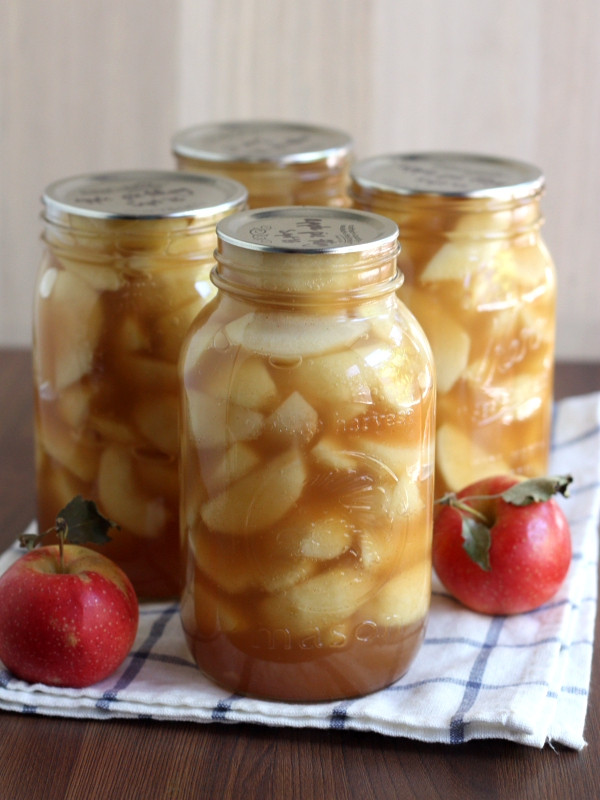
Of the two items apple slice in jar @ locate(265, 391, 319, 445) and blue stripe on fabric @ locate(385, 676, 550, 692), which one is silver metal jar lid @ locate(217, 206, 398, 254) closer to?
apple slice in jar @ locate(265, 391, 319, 445)

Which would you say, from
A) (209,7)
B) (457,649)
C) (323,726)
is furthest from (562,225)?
(323,726)

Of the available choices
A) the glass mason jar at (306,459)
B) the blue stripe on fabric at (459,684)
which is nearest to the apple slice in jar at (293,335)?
the glass mason jar at (306,459)

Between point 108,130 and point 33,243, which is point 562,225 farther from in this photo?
point 33,243

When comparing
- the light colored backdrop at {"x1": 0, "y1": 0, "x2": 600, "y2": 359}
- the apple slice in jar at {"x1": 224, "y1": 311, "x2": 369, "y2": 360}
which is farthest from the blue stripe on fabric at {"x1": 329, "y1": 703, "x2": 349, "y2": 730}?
the light colored backdrop at {"x1": 0, "y1": 0, "x2": 600, "y2": 359}

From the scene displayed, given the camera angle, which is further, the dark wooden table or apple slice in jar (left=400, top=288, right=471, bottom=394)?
apple slice in jar (left=400, top=288, right=471, bottom=394)

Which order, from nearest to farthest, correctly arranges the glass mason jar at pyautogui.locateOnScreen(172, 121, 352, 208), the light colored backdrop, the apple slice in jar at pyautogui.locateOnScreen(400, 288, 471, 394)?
the apple slice in jar at pyautogui.locateOnScreen(400, 288, 471, 394) < the glass mason jar at pyautogui.locateOnScreen(172, 121, 352, 208) < the light colored backdrop

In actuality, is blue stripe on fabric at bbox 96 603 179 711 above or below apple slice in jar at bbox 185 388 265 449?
below

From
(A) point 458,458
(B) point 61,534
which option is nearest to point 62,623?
(B) point 61,534
